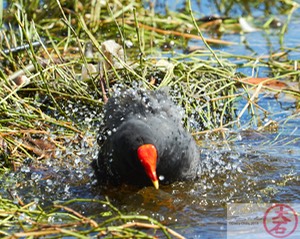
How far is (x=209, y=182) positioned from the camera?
477cm

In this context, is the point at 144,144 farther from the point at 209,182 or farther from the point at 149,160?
the point at 209,182

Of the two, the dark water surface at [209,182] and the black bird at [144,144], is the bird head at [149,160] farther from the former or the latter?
the dark water surface at [209,182]

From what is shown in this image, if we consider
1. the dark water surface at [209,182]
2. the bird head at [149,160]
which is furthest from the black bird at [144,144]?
the dark water surface at [209,182]

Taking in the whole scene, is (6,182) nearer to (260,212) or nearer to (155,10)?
(260,212)

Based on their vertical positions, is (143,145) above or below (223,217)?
above

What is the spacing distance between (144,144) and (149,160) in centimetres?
16

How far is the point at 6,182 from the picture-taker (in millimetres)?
4750

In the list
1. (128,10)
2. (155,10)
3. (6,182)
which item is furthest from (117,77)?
(155,10)

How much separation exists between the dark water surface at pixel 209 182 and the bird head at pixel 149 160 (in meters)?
0.30

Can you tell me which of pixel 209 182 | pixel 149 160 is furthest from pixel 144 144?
pixel 209 182

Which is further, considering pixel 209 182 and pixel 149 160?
pixel 209 182

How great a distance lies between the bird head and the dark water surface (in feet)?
1.00

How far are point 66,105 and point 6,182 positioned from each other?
1.18 meters

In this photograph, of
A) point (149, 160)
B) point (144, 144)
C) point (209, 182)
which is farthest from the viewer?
point (209, 182)
